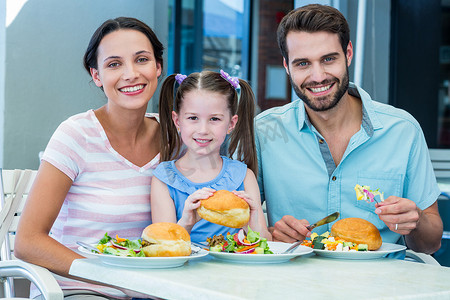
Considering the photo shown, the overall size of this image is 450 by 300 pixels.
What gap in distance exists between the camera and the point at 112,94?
7.18 ft

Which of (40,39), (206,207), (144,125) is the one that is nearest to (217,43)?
(40,39)

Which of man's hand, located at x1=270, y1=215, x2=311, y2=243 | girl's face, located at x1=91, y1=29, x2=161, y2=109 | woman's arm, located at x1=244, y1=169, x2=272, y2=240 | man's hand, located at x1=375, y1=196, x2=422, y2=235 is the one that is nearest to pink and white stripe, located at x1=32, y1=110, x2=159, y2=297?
girl's face, located at x1=91, y1=29, x2=161, y2=109

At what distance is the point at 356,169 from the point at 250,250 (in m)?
0.85

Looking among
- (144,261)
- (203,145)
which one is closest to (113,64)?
(203,145)

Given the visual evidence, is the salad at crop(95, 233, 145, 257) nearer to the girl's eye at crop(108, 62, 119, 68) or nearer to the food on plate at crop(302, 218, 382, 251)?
the food on plate at crop(302, 218, 382, 251)

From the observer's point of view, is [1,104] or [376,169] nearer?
[376,169]

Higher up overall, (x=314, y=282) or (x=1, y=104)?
(x=1, y=104)

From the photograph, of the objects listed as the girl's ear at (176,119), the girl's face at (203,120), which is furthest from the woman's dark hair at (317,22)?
the girl's ear at (176,119)

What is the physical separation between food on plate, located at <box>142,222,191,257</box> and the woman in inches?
18.8

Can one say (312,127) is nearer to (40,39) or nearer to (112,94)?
(112,94)

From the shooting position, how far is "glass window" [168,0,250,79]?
9594 millimetres

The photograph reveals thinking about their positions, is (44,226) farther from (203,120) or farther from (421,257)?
(421,257)

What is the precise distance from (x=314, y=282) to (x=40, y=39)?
133 inches

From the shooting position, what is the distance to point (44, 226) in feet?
6.24
